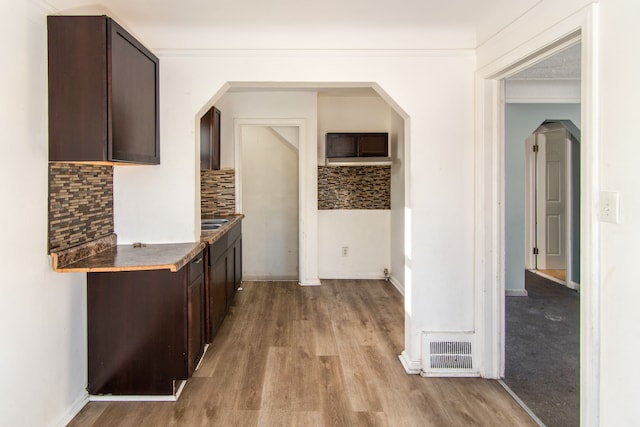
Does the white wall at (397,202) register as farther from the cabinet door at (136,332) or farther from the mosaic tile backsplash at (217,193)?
the cabinet door at (136,332)

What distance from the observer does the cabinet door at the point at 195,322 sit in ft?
8.52

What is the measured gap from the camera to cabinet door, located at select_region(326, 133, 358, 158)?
17.6 feet

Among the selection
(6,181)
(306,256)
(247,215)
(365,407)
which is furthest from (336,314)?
(6,181)

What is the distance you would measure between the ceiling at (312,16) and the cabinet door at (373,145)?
97.5 inches

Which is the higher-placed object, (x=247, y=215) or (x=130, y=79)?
(x=130, y=79)

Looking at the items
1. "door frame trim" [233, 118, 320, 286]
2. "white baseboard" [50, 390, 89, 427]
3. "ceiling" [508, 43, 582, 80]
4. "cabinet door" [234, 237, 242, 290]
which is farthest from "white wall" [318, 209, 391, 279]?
"white baseboard" [50, 390, 89, 427]

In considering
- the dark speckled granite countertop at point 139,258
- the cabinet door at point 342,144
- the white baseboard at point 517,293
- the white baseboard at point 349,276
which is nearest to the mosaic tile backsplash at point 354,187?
the cabinet door at point 342,144

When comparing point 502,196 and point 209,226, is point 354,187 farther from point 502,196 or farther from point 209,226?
point 502,196

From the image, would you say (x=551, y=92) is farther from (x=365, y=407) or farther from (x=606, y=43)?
(x=365, y=407)

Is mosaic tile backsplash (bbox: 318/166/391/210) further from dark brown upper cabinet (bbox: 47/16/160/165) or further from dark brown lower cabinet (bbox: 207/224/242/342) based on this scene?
dark brown upper cabinet (bbox: 47/16/160/165)

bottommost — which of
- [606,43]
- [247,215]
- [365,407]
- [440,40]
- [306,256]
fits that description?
[365,407]

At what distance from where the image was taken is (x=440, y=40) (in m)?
2.88

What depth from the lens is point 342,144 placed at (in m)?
5.38

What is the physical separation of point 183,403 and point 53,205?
133 centimetres
